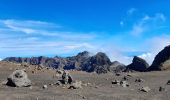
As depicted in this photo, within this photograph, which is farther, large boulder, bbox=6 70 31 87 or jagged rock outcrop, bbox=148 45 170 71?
jagged rock outcrop, bbox=148 45 170 71

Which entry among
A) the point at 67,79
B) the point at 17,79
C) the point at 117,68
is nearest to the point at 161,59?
the point at 117,68

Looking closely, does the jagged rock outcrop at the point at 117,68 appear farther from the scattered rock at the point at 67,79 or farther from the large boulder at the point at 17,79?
the large boulder at the point at 17,79

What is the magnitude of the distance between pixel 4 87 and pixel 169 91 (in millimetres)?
15069

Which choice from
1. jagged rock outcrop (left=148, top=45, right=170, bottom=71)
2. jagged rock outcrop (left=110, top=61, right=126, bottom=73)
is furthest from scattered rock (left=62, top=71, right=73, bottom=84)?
jagged rock outcrop (left=110, top=61, right=126, bottom=73)

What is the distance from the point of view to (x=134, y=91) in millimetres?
38656

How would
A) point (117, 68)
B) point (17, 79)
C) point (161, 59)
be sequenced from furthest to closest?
point (117, 68), point (161, 59), point (17, 79)

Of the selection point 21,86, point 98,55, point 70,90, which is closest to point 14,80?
point 21,86

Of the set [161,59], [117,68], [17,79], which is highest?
[117,68]

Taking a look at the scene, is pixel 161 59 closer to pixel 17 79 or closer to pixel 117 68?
pixel 117 68

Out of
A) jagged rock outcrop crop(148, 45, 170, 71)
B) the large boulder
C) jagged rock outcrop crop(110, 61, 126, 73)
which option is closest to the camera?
the large boulder

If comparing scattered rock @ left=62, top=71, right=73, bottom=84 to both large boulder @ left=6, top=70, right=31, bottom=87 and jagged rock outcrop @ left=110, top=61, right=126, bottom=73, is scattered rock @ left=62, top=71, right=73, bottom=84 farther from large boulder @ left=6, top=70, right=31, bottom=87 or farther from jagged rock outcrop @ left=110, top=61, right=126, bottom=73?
jagged rock outcrop @ left=110, top=61, right=126, bottom=73

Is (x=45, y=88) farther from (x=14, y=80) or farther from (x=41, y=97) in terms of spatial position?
(x=41, y=97)

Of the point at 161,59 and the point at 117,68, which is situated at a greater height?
the point at 117,68

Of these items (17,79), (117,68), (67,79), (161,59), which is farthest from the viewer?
(117,68)
